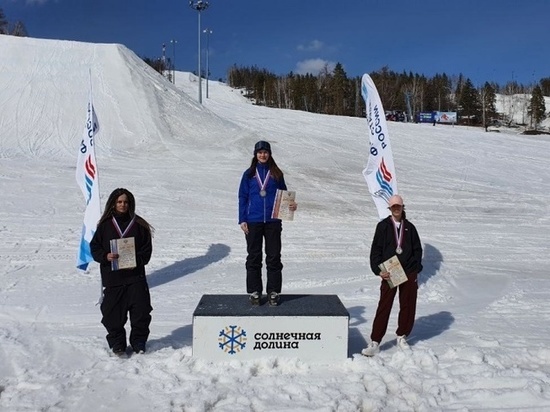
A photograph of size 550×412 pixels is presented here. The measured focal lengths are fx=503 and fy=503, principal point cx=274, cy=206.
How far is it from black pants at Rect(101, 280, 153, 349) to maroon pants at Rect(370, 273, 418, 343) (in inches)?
93.7

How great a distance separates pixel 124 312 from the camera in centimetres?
512

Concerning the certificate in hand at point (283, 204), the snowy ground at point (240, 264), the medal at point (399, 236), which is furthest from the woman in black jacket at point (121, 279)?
the medal at point (399, 236)

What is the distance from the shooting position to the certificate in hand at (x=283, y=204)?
5.45m

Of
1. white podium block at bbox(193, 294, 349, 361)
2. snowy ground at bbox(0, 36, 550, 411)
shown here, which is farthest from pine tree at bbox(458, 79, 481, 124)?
white podium block at bbox(193, 294, 349, 361)

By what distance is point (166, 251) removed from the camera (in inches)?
376

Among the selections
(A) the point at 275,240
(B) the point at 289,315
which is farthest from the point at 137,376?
(A) the point at 275,240

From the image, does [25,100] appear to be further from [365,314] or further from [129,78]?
[365,314]

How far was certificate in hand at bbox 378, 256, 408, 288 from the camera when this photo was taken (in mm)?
5121

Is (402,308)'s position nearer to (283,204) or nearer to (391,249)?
(391,249)

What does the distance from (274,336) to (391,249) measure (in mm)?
1514

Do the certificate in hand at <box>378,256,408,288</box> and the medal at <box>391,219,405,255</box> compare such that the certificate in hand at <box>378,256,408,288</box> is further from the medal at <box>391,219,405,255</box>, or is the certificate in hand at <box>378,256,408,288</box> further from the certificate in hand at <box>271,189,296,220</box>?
the certificate in hand at <box>271,189,296,220</box>

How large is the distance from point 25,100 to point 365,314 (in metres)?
22.5

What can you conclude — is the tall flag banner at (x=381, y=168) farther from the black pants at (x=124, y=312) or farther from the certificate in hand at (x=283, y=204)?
the black pants at (x=124, y=312)

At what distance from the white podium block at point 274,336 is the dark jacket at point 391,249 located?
2.45 feet
